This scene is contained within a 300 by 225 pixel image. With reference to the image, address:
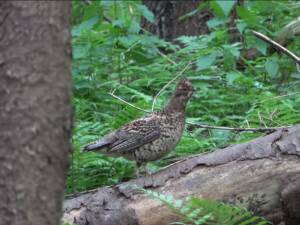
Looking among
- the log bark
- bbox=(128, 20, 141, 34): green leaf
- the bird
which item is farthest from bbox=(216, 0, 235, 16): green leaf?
the log bark

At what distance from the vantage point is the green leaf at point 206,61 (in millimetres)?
8781

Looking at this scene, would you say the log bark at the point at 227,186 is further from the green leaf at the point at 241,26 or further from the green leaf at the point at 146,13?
the green leaf at the point at 146,13

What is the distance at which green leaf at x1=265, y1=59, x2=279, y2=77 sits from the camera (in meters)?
8.77

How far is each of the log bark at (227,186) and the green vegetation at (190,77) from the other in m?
1.30

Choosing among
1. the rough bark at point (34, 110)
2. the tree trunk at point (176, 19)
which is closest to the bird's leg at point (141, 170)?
the rough bark at point (34, 110)

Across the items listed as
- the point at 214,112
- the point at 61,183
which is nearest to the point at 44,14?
the point at 61,183

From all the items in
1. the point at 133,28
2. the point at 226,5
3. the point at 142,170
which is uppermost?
the point at 226,5

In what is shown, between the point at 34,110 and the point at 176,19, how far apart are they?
29.4 feet

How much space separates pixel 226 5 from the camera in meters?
8.56

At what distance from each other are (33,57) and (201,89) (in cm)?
595

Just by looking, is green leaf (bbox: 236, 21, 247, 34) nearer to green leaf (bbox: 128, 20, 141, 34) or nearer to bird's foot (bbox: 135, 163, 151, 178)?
green leaf (bbox: 128, 20, 141, 34)

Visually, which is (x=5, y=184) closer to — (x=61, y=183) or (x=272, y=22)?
(x=61, y=183)

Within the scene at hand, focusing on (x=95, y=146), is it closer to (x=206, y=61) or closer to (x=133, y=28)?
(x=206, y=61)

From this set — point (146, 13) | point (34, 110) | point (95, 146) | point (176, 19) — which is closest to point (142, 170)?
point (95, 146)
